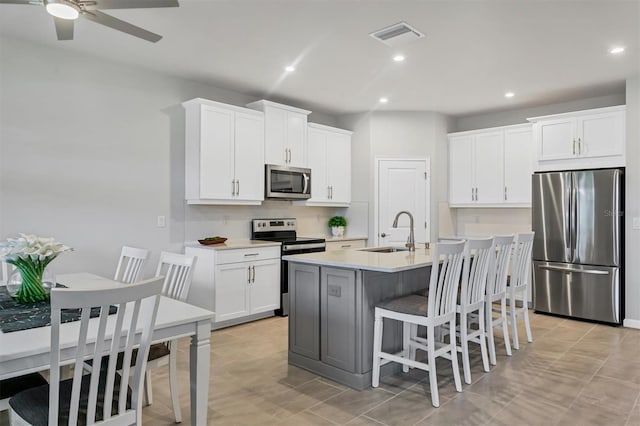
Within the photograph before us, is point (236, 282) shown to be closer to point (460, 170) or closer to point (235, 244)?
point (235, 244)

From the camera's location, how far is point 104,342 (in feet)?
5.10

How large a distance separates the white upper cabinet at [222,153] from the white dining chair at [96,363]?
271cm

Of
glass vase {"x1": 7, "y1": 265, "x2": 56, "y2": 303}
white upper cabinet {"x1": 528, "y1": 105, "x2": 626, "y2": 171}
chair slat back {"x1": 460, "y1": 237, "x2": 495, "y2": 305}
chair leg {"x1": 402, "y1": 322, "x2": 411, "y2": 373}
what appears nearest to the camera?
glass vase {"x1": 7, "y1": 265, "x2": 56, "y2": 303}

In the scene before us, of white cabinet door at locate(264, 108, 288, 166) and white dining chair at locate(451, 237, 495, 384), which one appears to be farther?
white cabinet door at locate(264, 108, 288, 166)

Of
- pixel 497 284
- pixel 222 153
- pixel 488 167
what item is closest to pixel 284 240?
pixel 222 153

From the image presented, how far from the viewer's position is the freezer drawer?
4.48m

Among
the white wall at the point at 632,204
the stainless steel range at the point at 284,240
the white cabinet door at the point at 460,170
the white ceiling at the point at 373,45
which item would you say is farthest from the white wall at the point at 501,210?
the stainless steel range at the point at 284,240

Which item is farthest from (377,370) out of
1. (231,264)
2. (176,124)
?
(176,124)

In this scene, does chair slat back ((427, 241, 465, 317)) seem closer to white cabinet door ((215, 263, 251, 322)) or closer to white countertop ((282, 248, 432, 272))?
white countertop ((282, 248, 432, 272))

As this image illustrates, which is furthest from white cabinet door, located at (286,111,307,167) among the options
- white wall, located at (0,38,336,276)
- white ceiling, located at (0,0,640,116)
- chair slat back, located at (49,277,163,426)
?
chair slat back, located at (49,277,163,426)

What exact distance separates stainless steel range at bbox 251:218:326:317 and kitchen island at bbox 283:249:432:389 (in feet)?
4.96

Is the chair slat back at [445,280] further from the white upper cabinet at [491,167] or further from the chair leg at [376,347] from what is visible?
the white upper cabinet at [491,167]

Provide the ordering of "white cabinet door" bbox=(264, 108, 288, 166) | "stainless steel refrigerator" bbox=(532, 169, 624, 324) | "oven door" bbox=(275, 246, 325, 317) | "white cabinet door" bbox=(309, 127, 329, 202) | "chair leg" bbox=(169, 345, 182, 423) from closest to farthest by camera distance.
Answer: "chair leg" bbox=(169, 345, 182, 423) < "stainless steel refrigerator" bbox=(532, 169, 624, 324) < "oven door" bbox=(275, 246, 325, 317) < "white cabinet door" bbox=(264, 108, 288, 166) < "white cabinet door" bbox=(309, 127, 329, 202)

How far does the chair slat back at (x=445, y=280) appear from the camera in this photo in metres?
→ 2.62
